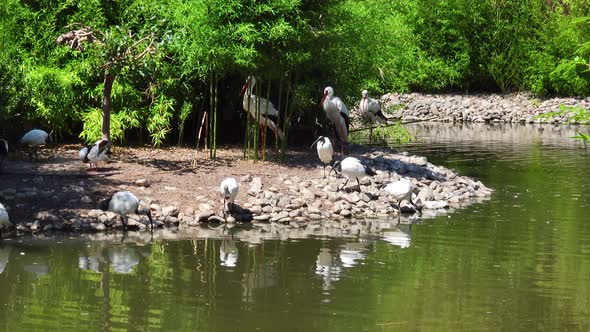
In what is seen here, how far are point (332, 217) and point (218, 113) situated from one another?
18.4ft

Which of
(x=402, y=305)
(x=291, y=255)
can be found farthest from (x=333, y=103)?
(x=402, y=305)

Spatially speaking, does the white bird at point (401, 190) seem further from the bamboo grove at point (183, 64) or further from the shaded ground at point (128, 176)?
the bamboo grove at point (183, 64)

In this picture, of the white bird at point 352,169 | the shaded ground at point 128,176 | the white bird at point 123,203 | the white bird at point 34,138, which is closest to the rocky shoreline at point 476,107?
the shaded ground at point 128,176

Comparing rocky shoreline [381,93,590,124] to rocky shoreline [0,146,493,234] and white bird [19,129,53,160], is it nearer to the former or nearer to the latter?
rocky shoreline [0,146,493,234]

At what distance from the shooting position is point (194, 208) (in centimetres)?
1309

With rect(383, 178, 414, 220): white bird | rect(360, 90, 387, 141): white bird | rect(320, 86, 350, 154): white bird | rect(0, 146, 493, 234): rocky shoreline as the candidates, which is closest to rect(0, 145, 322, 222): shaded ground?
rect(0, 146, 493, 234): rocky shoreline

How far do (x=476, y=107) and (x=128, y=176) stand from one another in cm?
2459

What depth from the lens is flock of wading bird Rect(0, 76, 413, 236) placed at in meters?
12.1

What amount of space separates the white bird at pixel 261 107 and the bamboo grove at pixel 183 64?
128 mm

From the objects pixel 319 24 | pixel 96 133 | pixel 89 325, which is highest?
pixel 319 24

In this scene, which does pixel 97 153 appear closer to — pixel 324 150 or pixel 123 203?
pixel 123 203

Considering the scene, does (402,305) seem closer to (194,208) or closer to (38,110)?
(194,208)

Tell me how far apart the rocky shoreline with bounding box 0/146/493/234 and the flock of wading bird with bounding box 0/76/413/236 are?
0.16 meters

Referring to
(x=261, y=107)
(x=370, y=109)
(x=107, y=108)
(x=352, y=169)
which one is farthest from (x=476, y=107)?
(x=107, y=108)
